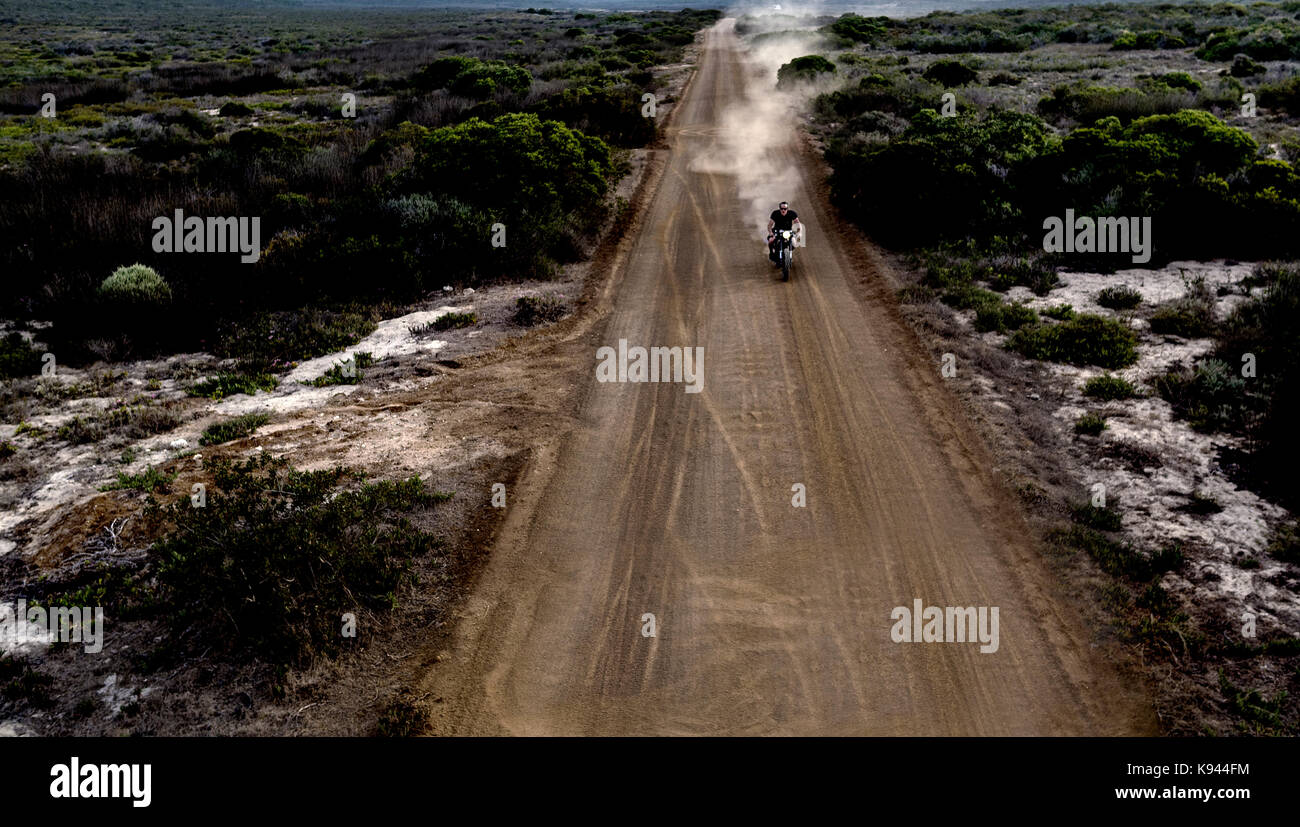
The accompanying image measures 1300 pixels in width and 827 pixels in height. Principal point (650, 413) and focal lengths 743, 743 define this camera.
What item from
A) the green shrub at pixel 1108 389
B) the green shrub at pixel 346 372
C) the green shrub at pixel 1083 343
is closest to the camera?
the green shrub at pixel 1108 389

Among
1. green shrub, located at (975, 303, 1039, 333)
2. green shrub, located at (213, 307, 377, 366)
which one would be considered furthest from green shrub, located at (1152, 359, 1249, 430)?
green shrub, located at (213, 307, 377, 366)

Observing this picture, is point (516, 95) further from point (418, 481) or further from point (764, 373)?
point (418, 481)

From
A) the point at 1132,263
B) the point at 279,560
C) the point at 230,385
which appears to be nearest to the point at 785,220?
the point at 1132,263

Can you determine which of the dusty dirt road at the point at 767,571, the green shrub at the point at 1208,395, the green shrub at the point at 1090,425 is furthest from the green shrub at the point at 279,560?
the green shrub at the point at 1208,395

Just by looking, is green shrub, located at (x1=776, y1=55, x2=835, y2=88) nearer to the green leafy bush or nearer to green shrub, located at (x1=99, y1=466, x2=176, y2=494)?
Answer: the green leafy bush

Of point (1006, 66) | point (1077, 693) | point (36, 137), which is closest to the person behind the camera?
point (1077, 693)

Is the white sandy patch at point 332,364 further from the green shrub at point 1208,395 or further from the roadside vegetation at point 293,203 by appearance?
the green shrub at point 1208,395

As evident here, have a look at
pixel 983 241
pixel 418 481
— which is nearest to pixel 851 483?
pixel 418 481
